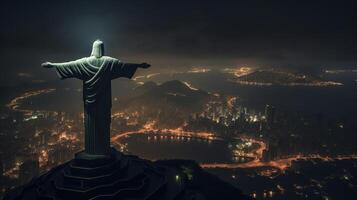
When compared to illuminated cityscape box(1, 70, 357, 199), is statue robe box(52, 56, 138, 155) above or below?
above

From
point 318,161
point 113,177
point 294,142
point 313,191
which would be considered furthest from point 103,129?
point 294,142

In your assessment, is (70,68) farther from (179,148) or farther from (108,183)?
(179,148)

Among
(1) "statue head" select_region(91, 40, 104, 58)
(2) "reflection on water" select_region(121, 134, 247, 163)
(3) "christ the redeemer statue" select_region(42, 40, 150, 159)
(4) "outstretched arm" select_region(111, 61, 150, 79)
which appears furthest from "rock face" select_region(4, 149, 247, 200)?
(2) "reflection on water" select_region(121, 134, 247, 163)

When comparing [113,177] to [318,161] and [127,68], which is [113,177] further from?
[318,161]

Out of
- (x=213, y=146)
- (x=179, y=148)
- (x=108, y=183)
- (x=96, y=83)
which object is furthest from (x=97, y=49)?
(x=213, y=146)

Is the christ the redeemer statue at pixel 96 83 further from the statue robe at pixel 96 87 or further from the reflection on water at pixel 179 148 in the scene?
the reflection on water at pixel 179 148

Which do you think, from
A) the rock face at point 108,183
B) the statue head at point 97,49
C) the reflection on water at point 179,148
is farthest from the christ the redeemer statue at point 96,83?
the reflection on water at point 179,148

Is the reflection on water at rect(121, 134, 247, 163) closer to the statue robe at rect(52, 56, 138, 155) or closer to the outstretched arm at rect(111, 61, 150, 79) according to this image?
the statue robe at rect(52, 56, 138, 155)
